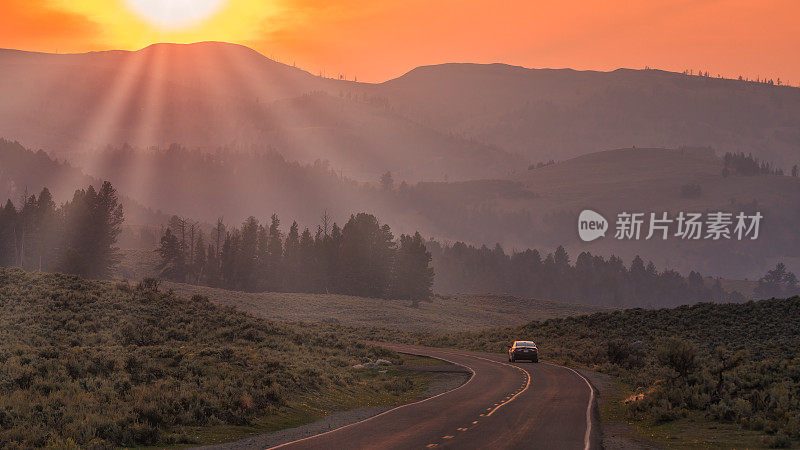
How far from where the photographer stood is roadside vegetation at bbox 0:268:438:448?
71.2 feet

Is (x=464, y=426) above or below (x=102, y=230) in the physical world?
below

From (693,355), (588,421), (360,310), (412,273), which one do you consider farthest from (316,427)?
(412,273)

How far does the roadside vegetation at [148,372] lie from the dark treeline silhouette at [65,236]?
2525 inches

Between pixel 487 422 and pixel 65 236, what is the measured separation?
112 m

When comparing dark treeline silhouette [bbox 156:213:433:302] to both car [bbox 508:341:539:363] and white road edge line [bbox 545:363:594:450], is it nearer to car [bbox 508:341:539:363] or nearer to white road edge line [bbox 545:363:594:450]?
car [bbox 508:341:539:363]

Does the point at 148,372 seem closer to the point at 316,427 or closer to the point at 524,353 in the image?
the point at 316,427

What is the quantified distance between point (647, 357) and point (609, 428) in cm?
3562

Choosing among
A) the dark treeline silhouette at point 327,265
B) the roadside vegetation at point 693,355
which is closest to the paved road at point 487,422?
the roadside vegetation at point 693,355

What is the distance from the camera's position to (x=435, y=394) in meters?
38.0

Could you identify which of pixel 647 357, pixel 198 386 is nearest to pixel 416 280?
pixel 647 357

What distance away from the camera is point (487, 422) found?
2541cm

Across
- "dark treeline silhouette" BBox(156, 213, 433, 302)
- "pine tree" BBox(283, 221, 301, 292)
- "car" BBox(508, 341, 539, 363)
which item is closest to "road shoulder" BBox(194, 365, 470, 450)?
"car" BBox(508, 341, 539, 363)

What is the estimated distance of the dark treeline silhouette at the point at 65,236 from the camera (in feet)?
389

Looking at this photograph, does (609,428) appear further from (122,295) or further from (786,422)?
(122,295)
